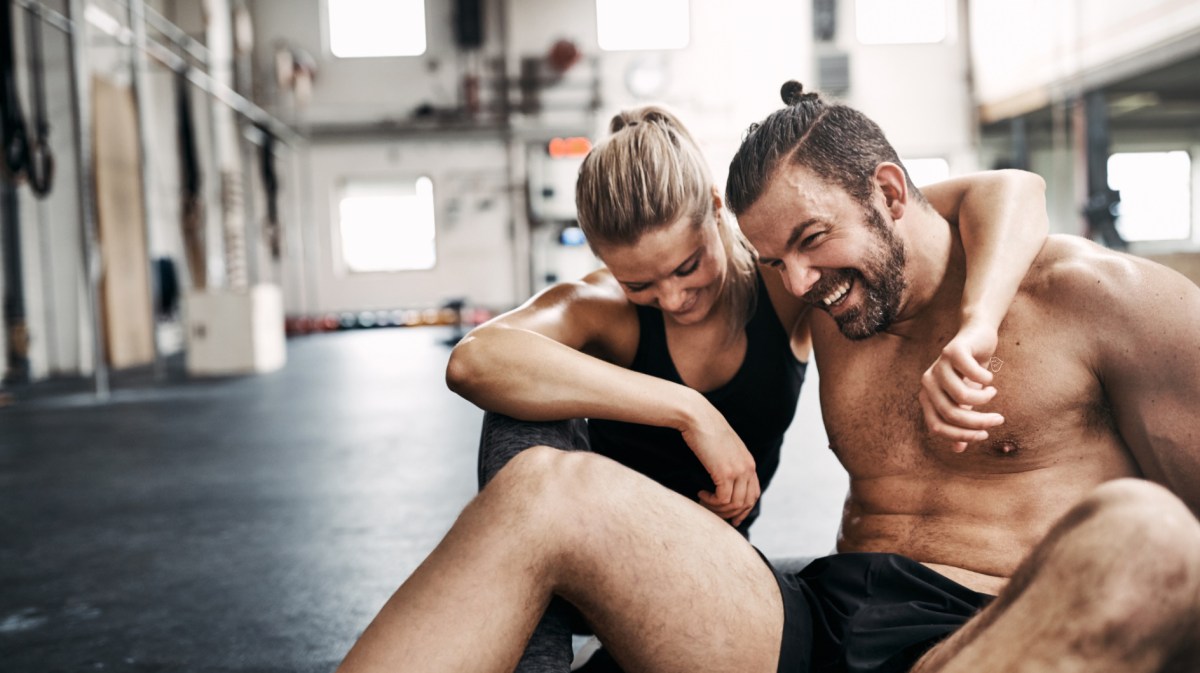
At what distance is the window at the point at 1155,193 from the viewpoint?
1273 centimetres

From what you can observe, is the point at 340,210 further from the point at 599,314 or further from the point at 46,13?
the point at 599,314

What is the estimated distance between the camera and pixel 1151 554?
0.80 meters

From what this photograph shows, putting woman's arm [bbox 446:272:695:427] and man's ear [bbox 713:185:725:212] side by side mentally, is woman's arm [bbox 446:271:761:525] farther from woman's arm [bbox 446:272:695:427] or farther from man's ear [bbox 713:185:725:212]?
man's ear [bbox 713:185:725:212]

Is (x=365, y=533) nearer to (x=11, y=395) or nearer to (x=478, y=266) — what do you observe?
(x=11, y=395)

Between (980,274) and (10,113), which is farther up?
(10,113)

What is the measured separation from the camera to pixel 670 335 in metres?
1.62

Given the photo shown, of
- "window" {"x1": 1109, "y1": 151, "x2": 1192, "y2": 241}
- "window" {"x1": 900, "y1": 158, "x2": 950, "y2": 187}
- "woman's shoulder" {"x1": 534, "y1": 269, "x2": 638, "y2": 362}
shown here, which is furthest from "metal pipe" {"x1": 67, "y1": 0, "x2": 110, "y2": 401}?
"window" {"x1": 1109, "y1": 151, "x2": 1192, "y2": 241}

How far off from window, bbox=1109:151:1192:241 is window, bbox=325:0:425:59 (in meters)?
9.94

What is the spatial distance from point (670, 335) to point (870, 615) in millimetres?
627

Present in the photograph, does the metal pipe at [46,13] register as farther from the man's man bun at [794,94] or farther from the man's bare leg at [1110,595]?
the man's bare leg at [1110,595]

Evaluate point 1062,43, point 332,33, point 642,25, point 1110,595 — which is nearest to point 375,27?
point 332,33

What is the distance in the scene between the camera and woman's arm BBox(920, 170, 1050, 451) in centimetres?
108

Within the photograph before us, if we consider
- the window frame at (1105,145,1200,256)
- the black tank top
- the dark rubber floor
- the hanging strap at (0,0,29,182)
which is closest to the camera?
the black tank top

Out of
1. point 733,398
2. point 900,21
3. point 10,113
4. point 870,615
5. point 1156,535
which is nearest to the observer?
point 1156,535
